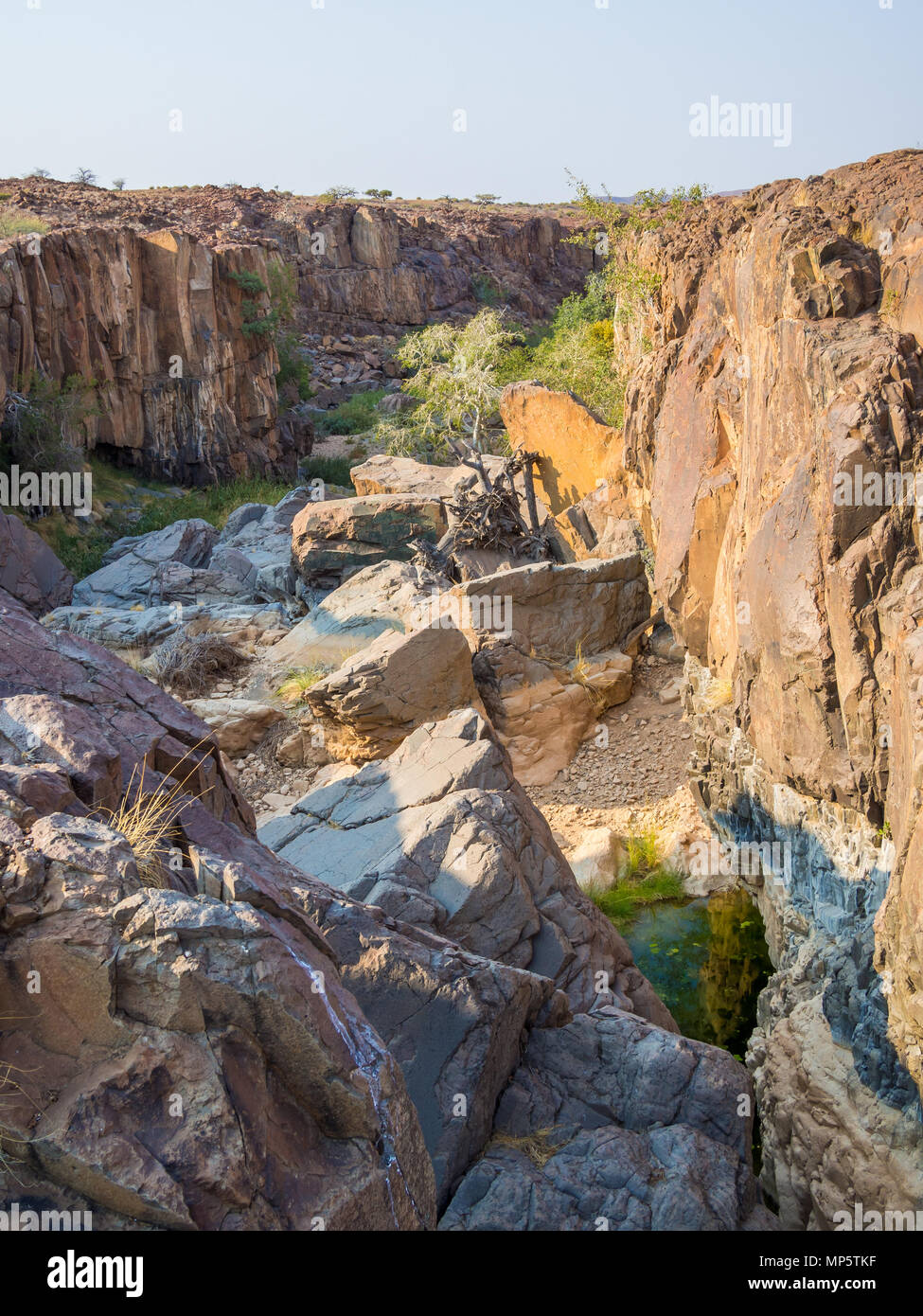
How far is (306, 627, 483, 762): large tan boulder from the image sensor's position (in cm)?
1092

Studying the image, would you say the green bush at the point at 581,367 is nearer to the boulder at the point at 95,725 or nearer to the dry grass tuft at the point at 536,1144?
the boulder at the point at 95,725

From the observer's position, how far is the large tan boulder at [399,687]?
35.8 ft

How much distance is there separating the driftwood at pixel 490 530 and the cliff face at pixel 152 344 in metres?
11.4

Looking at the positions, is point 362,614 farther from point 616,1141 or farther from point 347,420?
point 347,420

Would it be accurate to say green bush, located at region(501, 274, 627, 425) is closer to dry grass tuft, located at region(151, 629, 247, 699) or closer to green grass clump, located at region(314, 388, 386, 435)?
dry grass tuft, located at region(151, 629, 247, 699)

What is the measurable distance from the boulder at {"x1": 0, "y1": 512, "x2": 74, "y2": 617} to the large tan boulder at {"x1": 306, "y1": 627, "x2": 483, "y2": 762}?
7.87 meters

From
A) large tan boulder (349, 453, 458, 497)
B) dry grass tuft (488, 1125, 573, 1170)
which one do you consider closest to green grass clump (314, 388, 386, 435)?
large tan boulder (349, 453, 458, 497)

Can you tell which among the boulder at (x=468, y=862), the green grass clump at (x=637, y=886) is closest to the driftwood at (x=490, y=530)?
the green grass clump at (x=637, y=886)

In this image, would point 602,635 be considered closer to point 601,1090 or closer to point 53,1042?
point 601,1090

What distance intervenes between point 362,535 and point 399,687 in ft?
19.2

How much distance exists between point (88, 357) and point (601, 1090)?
2340 centimetres

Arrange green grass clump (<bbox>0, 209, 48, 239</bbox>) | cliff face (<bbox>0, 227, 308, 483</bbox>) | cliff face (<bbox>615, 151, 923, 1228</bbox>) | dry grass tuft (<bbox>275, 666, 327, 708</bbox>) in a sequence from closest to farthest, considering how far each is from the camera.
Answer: cliff face (<bbox>615, 151, 923, 1228</bbox>) < dry grass tuft (<bbox>275, 666, 327, 708</bbox>) < cliff face (<bbox>0, 227, 308, 483</bbox>) < green grass clump (<bbox>0, 209, 48, 239</bbox>)

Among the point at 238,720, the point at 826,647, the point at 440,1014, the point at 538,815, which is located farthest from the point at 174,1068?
the point at 238,720

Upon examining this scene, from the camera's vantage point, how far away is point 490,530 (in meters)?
14.6
